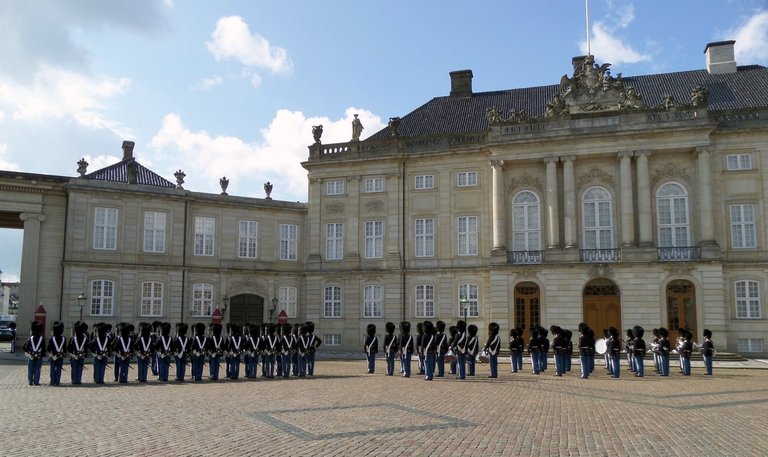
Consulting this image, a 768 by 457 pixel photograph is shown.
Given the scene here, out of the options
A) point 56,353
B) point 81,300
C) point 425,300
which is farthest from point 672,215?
point 81,300

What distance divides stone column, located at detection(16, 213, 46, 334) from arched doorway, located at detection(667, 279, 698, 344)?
3057 cm

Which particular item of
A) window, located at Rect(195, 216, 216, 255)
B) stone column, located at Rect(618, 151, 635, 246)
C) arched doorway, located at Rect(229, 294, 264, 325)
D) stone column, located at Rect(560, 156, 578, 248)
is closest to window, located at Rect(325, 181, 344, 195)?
window, located at Rect(195, 216, 216, 255)

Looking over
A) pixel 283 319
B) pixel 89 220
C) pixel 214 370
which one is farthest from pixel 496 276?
pixel 89 220

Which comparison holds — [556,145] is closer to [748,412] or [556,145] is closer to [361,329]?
[361,329]

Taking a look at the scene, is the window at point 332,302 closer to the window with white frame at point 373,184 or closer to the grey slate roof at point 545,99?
the window with white frame at point 373,184

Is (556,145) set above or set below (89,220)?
above

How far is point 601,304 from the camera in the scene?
3403 centimetres

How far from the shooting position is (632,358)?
77.5ft

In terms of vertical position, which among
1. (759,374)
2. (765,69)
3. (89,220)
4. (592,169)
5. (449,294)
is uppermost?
(765,69)

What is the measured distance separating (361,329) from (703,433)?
28.6 m

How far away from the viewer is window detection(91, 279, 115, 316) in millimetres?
35625

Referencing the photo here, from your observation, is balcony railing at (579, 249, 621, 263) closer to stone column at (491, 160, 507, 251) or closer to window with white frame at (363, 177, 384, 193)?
stone column at (491, 160, 507, 251)

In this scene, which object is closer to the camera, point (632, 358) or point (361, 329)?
point (632, 358)

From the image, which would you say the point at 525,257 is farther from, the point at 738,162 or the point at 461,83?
the point at 461,83
